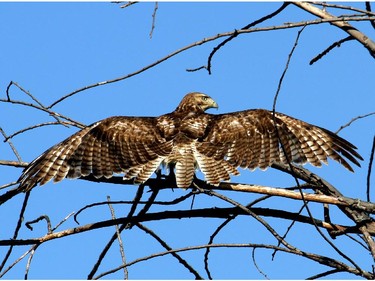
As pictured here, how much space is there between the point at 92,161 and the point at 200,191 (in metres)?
1.76

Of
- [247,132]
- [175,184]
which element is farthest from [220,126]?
[175,184]

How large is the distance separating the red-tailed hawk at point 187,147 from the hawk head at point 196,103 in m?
0.47

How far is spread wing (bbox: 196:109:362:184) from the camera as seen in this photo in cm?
682

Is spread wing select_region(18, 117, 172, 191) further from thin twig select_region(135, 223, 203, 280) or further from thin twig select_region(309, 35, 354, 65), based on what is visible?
thin twig select_region(309, 35, 354, 65)

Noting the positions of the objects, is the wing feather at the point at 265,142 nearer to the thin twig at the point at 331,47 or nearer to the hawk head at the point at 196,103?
the hawk head at the point at 196,103

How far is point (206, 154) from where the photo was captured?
678 centimetres

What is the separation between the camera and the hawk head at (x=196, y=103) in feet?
27.1

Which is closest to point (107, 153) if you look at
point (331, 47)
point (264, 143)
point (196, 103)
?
point (264, 143)

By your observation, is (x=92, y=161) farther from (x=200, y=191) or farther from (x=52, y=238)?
(x=200, y=191)

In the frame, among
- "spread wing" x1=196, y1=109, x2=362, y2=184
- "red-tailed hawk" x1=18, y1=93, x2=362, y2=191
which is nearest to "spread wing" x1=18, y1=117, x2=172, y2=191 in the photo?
"red-tailed hawk" x1=18, y1=93, x2=362, y2=191

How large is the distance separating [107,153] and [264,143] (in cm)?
145

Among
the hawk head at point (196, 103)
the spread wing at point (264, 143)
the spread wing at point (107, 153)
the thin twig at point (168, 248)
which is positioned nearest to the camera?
the thin twig at point (168, 248)

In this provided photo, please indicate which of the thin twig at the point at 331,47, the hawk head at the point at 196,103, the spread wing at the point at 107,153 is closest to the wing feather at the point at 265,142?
the spread wing at the point at 107,153

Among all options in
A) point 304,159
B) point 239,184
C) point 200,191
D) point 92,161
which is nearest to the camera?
point 200,191
